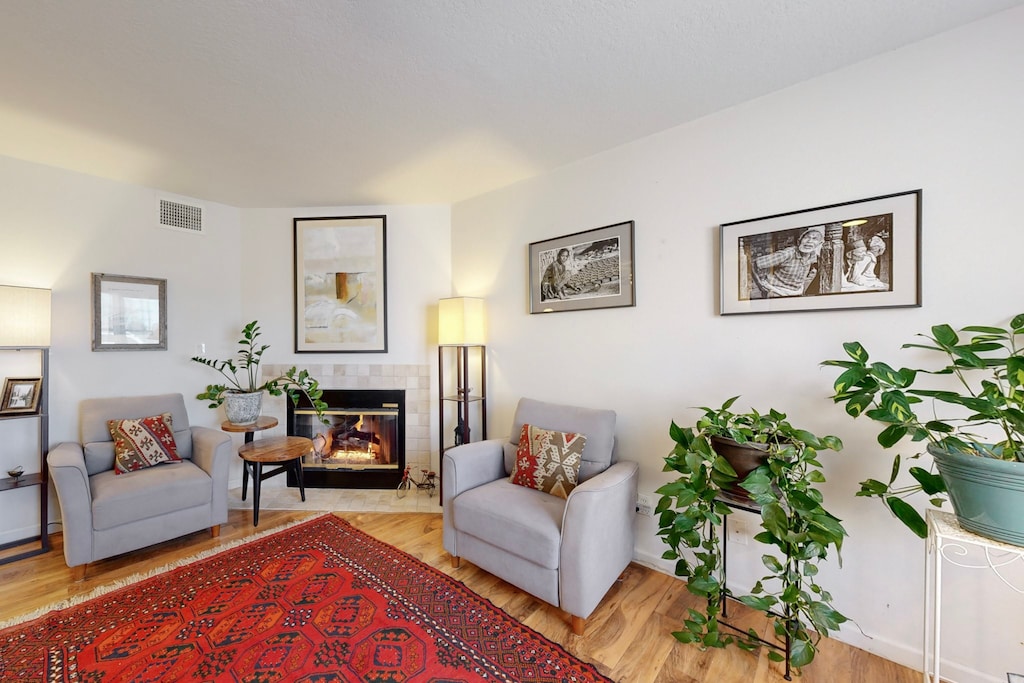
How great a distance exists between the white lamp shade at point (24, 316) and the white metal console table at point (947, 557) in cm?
431

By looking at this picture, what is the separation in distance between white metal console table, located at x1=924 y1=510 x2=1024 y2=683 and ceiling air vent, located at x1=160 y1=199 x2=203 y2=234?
471 centimetres

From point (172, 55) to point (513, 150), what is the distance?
1.64 metres

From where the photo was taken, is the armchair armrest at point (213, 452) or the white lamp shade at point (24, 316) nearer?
the white lamp shade at point (24, 316)

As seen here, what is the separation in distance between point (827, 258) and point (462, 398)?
2.23m

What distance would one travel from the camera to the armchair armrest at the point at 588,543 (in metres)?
1.70

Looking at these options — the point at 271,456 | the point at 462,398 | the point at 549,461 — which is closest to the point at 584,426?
the point at 549,461

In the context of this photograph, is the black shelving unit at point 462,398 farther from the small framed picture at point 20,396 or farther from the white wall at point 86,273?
the small framed picture at point 20,396

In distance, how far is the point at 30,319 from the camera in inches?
92.4

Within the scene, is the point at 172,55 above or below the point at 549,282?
above

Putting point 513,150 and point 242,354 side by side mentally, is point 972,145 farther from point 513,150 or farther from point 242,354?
point 242,354

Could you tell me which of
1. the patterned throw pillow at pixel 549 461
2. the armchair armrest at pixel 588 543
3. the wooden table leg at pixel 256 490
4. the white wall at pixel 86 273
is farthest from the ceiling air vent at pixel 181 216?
the armchair armrest at pixel 588 543

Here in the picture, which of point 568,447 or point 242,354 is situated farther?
point 242,354

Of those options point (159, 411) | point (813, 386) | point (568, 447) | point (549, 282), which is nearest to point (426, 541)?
point (568, 447)

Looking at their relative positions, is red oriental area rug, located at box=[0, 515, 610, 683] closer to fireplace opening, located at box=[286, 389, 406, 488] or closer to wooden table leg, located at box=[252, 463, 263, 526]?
wooden table leg, located at box=[252, 463, 263, 526]
